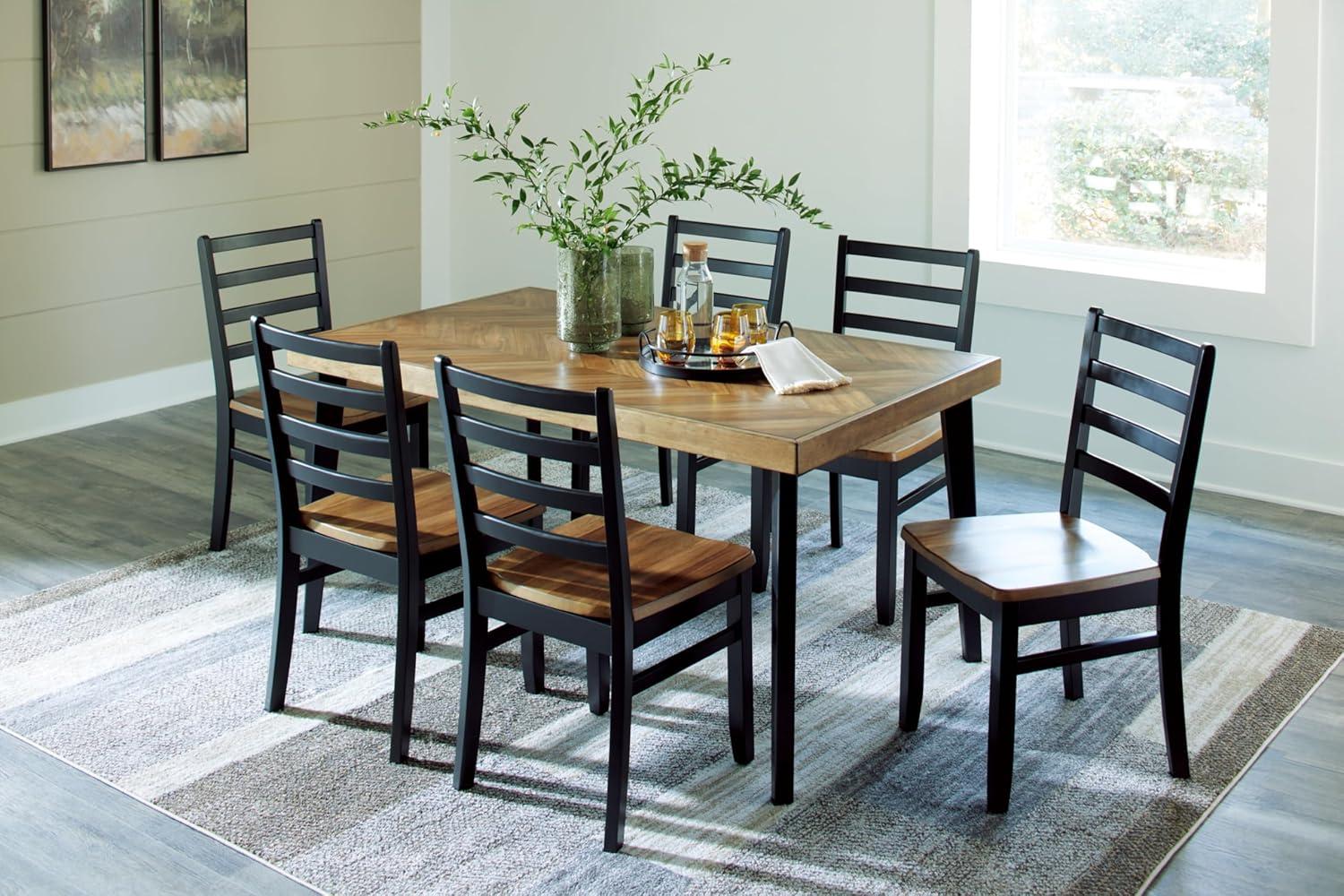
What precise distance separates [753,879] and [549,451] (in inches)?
32.1

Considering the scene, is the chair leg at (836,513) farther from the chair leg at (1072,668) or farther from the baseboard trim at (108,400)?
the baseboard trim at (108,400)

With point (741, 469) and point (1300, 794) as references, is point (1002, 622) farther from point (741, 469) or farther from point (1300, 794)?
point (741, 469)

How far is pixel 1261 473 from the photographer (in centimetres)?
460

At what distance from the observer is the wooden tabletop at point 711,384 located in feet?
8.88

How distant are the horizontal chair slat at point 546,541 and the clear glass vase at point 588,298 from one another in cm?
74

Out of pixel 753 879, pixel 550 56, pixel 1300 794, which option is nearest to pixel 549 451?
pixel 753 879

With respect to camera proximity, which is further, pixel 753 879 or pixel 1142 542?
pixel 1142 542

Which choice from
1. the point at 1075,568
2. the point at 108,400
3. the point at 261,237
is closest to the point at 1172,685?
the point at 1075,568

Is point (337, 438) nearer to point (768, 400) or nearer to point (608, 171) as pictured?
point (768, 400)

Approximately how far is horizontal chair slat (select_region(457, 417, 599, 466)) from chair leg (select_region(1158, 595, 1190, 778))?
1149mm

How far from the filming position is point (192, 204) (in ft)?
17.7

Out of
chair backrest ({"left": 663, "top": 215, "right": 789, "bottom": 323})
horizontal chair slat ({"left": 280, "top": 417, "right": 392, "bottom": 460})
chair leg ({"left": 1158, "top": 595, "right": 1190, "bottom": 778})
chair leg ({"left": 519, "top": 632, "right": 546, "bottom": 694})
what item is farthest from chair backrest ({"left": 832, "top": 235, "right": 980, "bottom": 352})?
horizontal chair slat ({"left": 280, "top": 417, "right": 392, "bottom": 460})

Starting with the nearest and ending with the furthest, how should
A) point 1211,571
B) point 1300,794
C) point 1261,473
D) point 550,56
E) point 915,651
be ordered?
point 1300,794 < point 915,651 < point 1211,571 < point 1261,473 < point 550,56

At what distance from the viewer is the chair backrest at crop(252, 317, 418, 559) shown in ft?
9.16
